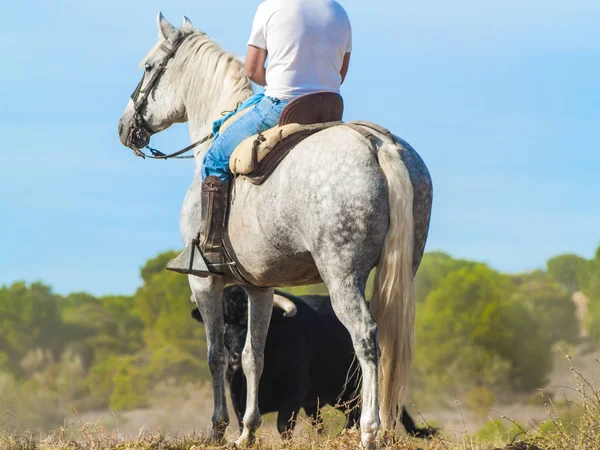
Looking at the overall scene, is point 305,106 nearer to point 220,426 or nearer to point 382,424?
point 382,424

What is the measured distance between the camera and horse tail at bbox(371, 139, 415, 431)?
5.83 meters

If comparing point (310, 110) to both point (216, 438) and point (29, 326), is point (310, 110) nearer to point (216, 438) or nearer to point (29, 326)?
point (216, 438)

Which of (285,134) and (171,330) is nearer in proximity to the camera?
(285,134)

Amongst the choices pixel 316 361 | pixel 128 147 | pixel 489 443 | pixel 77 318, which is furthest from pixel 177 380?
pixel 489 443

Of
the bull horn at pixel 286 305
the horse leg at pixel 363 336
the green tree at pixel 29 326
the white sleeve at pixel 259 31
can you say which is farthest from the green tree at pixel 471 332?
the horse leg at pixel 363 336

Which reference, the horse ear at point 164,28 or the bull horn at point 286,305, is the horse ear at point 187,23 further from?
the bull horn at point 286,305

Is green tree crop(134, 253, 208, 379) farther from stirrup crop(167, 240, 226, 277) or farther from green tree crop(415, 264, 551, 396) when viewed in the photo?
stirrup crop(167, 240, 226, 277)

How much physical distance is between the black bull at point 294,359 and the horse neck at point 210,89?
3.05 metres

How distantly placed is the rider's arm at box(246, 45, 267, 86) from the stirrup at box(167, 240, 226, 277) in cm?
138

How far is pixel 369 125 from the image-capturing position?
6.32m

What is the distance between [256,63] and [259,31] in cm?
25

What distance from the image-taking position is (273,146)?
6.46m

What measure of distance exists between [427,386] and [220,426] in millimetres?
17151

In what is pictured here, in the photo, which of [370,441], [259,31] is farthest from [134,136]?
[370,441]
